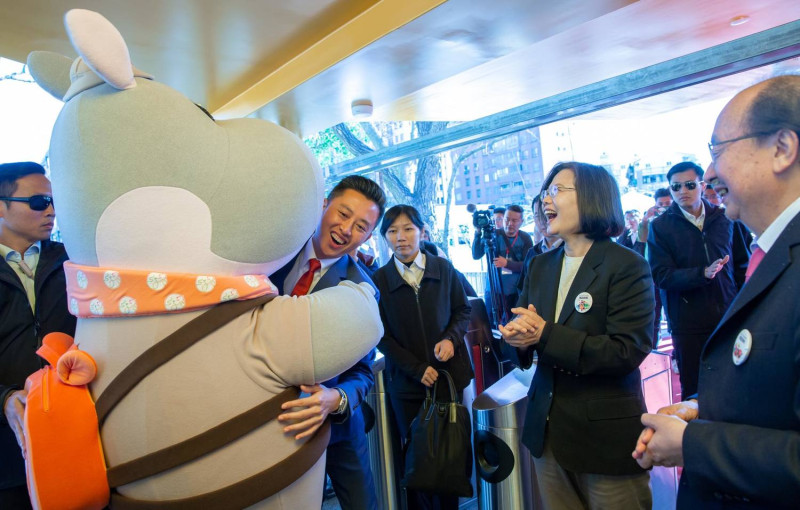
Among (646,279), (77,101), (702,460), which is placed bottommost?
(702,460)

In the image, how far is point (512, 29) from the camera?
262cm

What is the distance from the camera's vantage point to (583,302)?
5.52ft

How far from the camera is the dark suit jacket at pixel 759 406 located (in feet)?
2.88

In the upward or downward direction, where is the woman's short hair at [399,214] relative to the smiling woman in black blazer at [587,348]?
upward

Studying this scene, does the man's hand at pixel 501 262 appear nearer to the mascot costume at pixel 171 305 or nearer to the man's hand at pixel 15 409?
the mascot costume at pixel 171 305

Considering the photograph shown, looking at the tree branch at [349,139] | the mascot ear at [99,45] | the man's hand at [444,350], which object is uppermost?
the tree branch at [349,139]

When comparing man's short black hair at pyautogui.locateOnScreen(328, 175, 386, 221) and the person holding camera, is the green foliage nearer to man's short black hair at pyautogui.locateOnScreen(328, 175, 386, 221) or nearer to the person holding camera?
the person holding camera

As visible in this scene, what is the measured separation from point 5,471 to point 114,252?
1.15 metres

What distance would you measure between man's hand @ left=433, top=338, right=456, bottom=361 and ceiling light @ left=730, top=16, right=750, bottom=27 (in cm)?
310

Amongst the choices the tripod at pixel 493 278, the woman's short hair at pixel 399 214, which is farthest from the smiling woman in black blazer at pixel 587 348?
the tripod at pixel 493 278

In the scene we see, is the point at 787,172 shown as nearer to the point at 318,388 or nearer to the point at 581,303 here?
the point at 581,303

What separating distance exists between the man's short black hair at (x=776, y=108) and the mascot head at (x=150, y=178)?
0.99 meters

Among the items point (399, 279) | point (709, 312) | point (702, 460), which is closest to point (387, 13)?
point (399, 279)

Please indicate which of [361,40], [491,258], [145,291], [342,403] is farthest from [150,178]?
[491,258]
